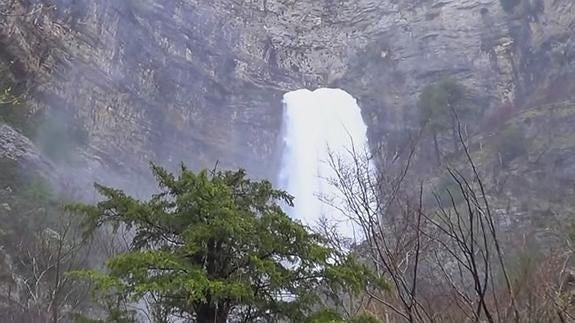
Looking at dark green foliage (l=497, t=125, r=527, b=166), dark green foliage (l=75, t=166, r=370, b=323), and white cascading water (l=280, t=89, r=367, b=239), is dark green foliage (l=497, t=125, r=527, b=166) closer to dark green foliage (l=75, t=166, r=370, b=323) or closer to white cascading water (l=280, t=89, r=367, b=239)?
white cascading water (l=280, t=89, r=367, b=239)

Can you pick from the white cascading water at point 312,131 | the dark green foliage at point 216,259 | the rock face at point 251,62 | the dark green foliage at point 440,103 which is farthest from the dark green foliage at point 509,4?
the dark green foliage at point 216,259

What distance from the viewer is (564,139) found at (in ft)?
90.5

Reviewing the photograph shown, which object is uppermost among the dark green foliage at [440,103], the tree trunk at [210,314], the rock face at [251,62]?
the rock face at [251,62]

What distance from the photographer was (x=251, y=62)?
41.4 metres

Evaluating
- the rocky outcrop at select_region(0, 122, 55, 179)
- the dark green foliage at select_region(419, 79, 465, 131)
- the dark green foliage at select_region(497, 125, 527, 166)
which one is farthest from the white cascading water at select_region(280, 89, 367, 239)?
the rocky outcrop at select_region(0, 122, 55, 179)

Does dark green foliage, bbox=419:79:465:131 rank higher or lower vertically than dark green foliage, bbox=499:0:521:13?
lower

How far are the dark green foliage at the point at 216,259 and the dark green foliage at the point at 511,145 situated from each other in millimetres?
24761

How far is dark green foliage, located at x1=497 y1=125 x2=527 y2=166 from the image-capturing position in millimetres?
28927

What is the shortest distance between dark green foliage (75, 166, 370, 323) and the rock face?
20516 millimetres

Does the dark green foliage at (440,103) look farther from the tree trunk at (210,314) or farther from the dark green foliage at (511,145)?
the tree trunk at (210,314)

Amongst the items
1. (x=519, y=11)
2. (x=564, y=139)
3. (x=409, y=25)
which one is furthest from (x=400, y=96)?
(x=564, y=139)

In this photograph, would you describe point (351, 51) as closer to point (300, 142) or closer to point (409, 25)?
point (409, 25)

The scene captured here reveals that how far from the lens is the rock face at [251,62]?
97.4ft

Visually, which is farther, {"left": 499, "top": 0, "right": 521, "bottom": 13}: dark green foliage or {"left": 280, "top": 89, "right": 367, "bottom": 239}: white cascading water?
{"left": 499, "top": 0, "right": 521, "bottom": 13}: dark green foliage
